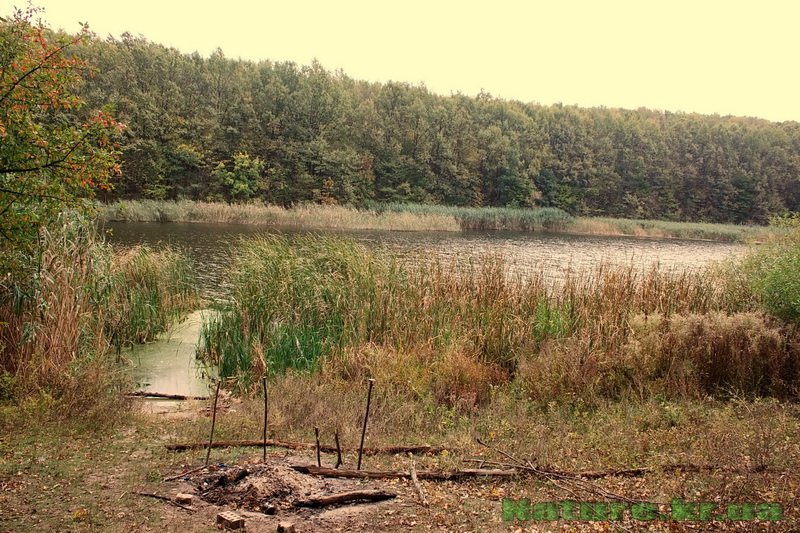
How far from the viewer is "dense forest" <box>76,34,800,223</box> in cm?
4747

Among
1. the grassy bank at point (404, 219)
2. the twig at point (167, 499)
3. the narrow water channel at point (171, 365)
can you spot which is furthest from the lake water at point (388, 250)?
the twig at point (167, 499)

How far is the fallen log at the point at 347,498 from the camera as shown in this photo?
371 cm

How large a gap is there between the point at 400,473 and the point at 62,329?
14.1 feet

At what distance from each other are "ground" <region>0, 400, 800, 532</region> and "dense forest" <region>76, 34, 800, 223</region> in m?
43.8

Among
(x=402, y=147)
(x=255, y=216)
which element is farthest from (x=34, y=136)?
(x=402, y=147)

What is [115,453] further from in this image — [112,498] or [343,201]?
[343,201]

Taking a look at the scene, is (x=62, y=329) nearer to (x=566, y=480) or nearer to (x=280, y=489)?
(x=280, y=489)

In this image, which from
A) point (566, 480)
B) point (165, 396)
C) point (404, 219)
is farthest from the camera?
point (404, 219)

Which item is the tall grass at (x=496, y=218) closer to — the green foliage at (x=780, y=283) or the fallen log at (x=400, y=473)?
the green foliage at (x=780, y=283)

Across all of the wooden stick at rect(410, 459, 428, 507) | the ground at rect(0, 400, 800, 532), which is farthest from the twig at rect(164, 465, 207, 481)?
the wooden stick at rect(410, 459, 428, 507)

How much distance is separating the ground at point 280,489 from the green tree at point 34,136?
2084 millimetres

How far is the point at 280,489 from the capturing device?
3805 mm

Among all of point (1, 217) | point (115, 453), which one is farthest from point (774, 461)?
point (1, 217)

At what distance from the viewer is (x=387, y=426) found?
5.39 meters
